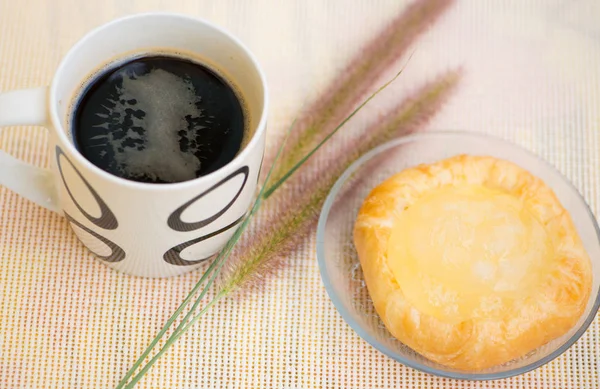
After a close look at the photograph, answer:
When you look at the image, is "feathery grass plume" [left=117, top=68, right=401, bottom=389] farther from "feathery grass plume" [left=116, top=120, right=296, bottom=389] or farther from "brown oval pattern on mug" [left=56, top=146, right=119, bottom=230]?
"brown oval pattern on mug" [left=56, top=146, right=119, bottom=230]

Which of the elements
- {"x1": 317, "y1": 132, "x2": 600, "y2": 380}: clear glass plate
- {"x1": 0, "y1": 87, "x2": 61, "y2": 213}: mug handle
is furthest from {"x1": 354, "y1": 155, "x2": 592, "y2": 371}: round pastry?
{"x1": 0, "y1": 87, "x2": 61, "y2": 213}: mug handle

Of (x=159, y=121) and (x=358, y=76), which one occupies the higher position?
(x=358, y=76)

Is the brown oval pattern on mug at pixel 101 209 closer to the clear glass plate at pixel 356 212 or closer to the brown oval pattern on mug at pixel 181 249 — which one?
the brown oval pattern on mug at pixel 181 249

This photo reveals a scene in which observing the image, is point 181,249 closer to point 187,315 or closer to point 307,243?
point 187,315

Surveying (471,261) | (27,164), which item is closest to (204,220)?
(27,164)

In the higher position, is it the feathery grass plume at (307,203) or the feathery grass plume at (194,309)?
the feathery grass plume at (307,203)

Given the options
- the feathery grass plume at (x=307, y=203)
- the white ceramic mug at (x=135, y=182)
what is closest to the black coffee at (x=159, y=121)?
the white ceramic mug at (x=135, y=182)

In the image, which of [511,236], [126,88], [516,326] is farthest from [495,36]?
[126,88]
